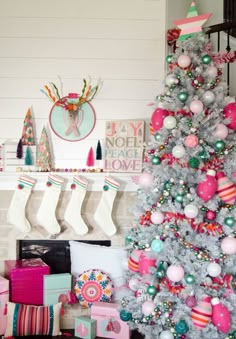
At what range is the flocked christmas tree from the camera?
2.18 meters

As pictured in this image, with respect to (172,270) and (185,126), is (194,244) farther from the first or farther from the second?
(185,126)

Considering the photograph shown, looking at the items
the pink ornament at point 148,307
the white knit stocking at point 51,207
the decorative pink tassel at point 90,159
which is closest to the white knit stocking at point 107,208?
the decorative pink tassel at point 90,159

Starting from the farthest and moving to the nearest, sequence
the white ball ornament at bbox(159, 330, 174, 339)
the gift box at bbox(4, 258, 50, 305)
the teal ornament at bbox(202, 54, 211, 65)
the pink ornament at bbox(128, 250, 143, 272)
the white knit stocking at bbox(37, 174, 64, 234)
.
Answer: the white knit stocking at bbox(37, 174, 64, 234) → the gift box at bbox(4, 258, 50, 305) → the pink ornament at bbox(128, 250, 143, 272) → the teal ornament at bbox(202, 54, 211, 65) → the white ball ornament at bbox(159, 330, 174, 339)

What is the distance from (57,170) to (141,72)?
38.7 inches

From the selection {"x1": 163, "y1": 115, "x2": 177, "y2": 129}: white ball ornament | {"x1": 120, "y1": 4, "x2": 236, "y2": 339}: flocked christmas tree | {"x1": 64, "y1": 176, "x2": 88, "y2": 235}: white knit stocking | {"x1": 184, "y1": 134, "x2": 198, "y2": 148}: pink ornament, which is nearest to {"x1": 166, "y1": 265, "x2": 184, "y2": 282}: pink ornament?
{"x1": 120, "y1": 4, "x2": 236, "y2": 339}: flocked christmas tree

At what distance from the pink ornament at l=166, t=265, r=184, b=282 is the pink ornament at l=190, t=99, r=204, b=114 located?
875 millimetres

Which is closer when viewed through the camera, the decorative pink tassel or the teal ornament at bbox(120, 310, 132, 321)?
the teal ornament at bbox(120, 310, 132, 321)

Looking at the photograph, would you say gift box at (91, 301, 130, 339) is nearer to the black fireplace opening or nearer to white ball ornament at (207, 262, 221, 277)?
the black fireplace opening

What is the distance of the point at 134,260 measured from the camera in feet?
8.02

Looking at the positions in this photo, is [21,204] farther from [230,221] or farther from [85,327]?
[230,221]

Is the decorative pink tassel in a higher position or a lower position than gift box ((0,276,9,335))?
higher

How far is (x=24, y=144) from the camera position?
118 inches

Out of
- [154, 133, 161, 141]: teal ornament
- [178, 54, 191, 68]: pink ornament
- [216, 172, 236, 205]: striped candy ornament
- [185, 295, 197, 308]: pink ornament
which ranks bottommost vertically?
[185, 295, 197, 308]: pink ornament

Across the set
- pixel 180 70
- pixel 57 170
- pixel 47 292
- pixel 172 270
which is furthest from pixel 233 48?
pixel 47 292
